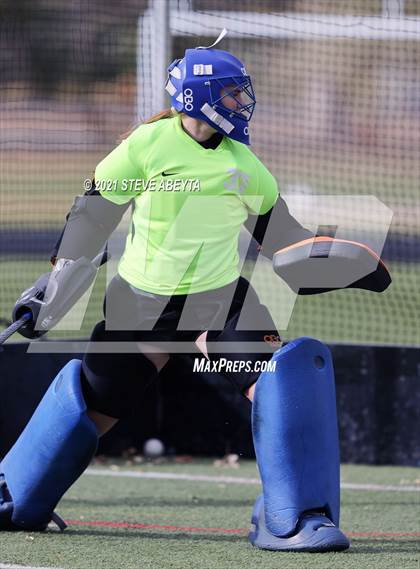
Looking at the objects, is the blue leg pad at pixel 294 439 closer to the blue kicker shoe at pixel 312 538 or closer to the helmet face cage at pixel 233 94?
the blue kicker shoe at pixel 312 538

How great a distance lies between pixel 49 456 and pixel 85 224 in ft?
2.98

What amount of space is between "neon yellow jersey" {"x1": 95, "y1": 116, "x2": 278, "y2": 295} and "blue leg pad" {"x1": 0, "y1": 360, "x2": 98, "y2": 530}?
513 mm

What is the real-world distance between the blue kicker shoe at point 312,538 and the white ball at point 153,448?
2.14m

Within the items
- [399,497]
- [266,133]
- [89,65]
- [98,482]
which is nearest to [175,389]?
[98,482]

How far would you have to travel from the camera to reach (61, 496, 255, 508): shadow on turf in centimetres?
545

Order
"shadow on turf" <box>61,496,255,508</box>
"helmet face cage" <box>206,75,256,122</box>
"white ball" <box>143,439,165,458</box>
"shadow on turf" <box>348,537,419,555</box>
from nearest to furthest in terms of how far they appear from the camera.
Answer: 1. "helmet face cage" <box>206,75,256,122</box>
2. "shadow on turf" <box>348,537,419,555</box>
3. "shadow on turf" <box>61,496,255,508</box>
4. "white ball" <box>143,439,165,458</box>

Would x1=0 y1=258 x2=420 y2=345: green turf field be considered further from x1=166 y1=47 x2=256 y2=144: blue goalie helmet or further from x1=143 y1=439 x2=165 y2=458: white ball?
x1=166 y1=47 x2=256 y2=144: blue goalie helmet

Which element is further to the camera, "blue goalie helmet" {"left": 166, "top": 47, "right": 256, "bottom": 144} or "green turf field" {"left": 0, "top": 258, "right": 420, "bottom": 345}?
"green turf field" {"left": 0, "top": 258, "right": 420, "bottom": 345}

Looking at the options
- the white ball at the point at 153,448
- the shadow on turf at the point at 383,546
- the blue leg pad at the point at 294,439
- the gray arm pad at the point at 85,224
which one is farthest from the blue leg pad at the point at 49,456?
the white ball at the point at 153,448

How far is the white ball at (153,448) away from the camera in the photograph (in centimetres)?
645

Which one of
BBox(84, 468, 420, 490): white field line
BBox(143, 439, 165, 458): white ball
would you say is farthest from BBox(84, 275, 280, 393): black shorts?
BBox(143, 439, 165, 458): white ball

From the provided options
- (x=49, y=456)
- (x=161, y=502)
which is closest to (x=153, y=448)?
(x=161, y=502)

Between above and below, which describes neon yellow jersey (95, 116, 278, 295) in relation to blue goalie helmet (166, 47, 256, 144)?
below

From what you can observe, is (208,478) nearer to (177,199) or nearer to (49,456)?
(49,456)
